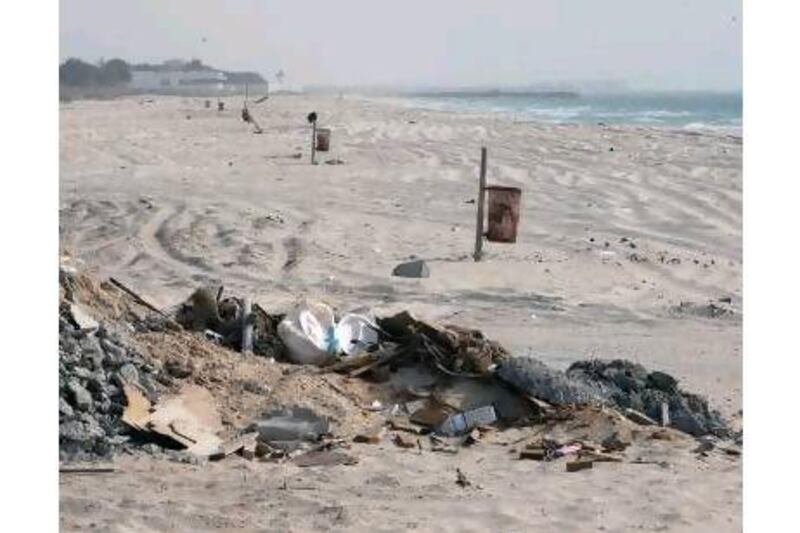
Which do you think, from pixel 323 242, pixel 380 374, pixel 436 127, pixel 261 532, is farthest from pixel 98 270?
pixel 436 127

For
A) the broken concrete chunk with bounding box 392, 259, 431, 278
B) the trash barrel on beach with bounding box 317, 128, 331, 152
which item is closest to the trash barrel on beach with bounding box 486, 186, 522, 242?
the broken concrete chunk with bounding box 392, 259, 431, 278

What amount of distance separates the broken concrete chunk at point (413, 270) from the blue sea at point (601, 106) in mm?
26240

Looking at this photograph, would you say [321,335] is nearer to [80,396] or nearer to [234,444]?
[234,444]

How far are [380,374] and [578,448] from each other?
1211 millimetres

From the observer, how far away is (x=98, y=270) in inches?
374

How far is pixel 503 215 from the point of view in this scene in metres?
9.72

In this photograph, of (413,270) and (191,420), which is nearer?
(191,420)

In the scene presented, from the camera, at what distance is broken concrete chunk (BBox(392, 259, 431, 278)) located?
9336 millimetres

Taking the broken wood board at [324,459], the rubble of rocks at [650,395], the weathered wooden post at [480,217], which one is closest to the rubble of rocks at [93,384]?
the broken wood board at [324,459]

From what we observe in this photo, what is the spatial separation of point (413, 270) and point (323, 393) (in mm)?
3760

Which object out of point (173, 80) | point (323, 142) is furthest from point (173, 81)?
point (323, 142)

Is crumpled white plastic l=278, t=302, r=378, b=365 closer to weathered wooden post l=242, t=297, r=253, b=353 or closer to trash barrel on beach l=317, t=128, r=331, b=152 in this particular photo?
weathered wooden post l=242, t=297, r=253, b=353

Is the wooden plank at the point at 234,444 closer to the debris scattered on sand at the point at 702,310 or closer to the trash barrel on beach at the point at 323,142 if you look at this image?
the debris scattered on sand at the point at 702,310

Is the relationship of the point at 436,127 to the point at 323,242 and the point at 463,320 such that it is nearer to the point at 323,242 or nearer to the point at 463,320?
the point at 323,242
